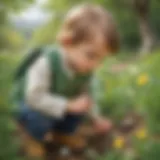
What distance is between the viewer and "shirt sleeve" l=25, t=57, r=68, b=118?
1302 millimetres

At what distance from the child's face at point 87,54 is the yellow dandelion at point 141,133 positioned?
203 mm

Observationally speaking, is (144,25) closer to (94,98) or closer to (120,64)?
(120,64)

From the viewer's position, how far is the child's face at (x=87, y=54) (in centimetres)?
131

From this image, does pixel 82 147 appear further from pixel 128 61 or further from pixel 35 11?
pixel 35 11

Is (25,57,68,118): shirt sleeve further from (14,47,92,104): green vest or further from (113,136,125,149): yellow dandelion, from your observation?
(113,136,125,149): yellow dandelion

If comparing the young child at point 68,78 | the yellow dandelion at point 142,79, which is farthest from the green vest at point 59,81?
the yellow dandelion at point 142,79

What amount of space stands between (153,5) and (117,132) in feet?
1.15

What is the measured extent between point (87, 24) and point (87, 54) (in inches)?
3.2

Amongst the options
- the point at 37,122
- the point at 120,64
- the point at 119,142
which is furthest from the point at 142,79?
the point at 37,122

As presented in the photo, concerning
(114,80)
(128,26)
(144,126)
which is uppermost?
(128,26)

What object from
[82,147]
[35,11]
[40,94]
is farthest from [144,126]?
[35,11]

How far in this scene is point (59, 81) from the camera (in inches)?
51.5

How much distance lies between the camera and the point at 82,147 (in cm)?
131

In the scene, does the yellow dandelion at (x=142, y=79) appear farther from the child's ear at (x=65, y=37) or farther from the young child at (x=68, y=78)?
the child's ear at (x=65, y=37)
